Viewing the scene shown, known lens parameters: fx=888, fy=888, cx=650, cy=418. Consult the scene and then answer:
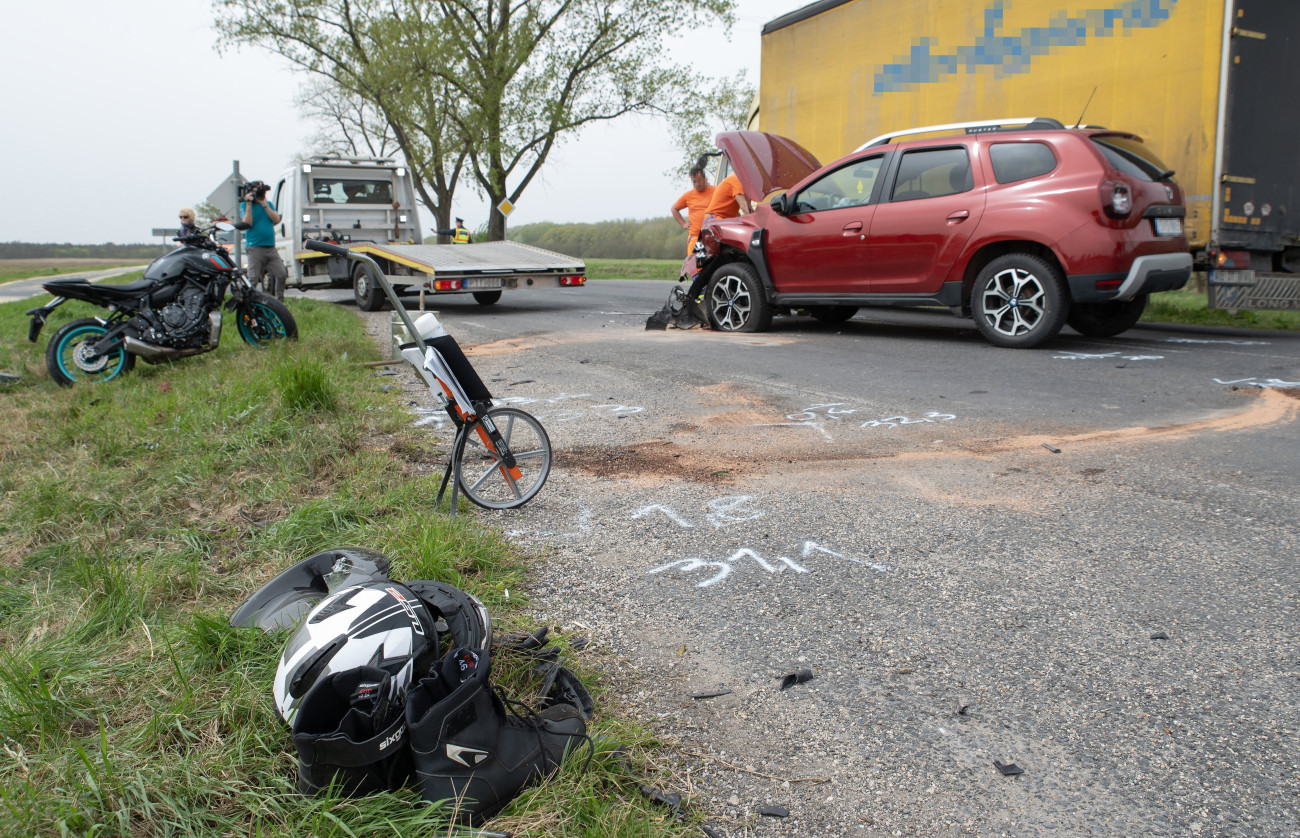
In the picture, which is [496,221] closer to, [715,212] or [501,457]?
[715,212]

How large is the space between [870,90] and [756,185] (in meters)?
1.89

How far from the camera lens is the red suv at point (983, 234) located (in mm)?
7156

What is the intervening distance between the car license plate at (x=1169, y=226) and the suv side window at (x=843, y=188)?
244cm

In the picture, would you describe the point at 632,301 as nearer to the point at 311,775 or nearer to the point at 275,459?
the point at 275,459

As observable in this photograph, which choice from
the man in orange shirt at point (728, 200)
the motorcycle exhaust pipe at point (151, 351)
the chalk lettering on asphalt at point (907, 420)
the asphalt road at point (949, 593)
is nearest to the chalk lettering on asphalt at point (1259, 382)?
the asphalt road at point (949, 593)

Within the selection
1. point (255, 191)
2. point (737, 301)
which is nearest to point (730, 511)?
point (737, 301)

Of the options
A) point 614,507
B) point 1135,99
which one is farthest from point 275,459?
point 1135,99

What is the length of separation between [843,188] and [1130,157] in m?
2.48

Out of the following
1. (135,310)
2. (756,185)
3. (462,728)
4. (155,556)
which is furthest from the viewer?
(756,185)

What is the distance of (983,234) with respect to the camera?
7609 millimetres

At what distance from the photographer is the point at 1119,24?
Answer: 8.46m

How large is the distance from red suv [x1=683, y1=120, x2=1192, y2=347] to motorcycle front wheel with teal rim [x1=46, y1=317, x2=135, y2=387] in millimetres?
5905

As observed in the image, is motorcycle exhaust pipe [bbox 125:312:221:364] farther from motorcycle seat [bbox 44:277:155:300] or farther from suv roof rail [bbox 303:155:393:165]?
suv roof rail [bbox 303:155:393:165]

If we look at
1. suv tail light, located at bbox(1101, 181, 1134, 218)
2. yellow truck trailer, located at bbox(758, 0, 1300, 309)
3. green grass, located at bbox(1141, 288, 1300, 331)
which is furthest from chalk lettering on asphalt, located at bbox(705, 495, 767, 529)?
green grass, located at bbox(1141, 288, 1300, 331)
